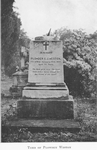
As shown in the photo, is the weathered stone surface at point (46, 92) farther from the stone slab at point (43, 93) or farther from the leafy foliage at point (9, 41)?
the leafy foliage at point (9, 41)

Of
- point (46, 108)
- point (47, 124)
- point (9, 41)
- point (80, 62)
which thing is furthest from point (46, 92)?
point (9, 41)

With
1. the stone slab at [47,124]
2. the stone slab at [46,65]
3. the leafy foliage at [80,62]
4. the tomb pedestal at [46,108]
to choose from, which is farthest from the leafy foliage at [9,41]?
the stone slab at [47,124]

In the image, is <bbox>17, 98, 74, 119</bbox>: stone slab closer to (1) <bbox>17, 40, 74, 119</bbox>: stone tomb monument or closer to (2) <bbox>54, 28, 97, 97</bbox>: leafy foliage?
(1) <bbox>17, 40, 74, 119</bbox>: stone tomb monument

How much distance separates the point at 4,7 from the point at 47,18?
4.92m

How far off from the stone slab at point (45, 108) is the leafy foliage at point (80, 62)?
3.54 meters

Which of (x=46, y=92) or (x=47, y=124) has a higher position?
(x=46, y=92)

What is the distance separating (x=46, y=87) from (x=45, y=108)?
0.62 metres

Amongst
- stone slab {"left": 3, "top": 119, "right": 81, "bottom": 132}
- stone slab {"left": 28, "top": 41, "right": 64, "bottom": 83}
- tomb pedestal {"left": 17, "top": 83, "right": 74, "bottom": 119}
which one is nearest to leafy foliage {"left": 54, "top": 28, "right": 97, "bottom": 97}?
stone slab {"left": 28, "top": 41, "right": 64, "bottom": 83}

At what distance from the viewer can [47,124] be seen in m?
4.13

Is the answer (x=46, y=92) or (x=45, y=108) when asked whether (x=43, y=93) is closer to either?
(x=46, y=92)

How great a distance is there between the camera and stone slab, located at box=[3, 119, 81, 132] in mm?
3943

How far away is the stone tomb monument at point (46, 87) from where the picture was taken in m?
4.64

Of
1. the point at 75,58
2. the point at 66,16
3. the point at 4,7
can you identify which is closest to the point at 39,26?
the point at 66,16

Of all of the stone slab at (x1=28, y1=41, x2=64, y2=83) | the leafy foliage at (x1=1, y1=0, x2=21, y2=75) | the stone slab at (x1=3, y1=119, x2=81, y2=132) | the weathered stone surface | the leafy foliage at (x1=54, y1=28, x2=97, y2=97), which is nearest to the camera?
the stone slab at (x1=3, y1=119, x2=81, y2=132)
